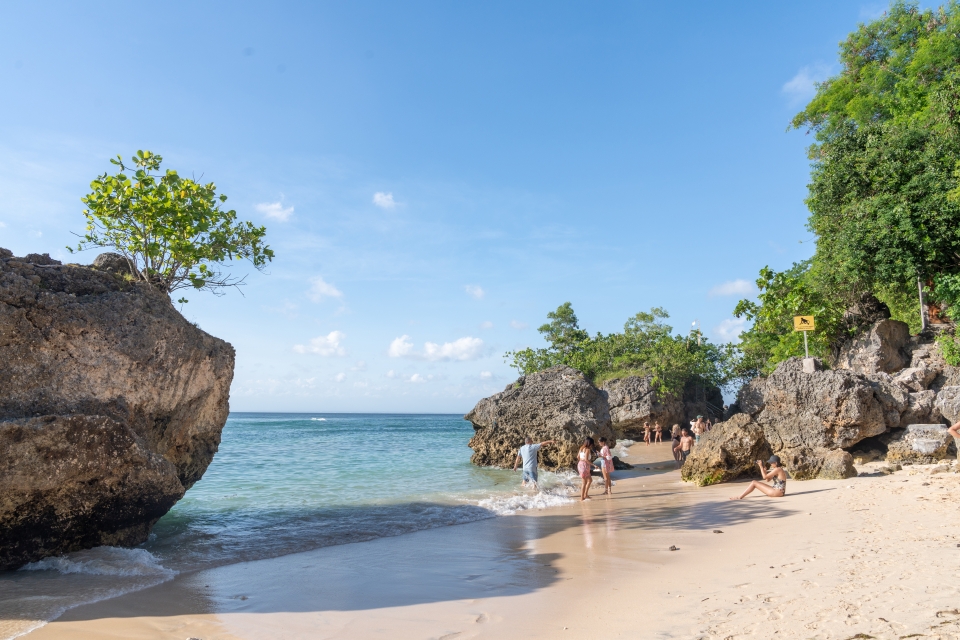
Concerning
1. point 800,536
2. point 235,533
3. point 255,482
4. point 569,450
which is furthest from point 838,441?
point 255,482

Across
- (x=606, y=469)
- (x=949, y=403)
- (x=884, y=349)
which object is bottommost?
(x=606, y=469)

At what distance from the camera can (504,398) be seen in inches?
762

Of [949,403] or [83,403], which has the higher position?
[83,403]

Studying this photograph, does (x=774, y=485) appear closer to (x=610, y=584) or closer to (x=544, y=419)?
(x=610, y=584)

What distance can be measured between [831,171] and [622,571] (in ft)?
58.9

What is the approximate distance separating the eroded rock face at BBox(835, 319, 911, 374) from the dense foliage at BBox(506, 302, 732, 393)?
1086cm

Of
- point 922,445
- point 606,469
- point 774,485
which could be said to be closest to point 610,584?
point 774,485

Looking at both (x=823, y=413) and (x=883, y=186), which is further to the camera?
(x=883, y=186)

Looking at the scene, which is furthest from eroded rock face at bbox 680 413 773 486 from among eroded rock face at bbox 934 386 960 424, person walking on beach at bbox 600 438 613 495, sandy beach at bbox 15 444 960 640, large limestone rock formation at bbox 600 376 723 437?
large limestone rock formation at bbox 600 376 723 437

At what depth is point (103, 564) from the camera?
271 inches

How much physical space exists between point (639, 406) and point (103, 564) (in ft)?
83.6

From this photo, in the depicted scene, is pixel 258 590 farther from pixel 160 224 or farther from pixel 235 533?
pixel 160 224

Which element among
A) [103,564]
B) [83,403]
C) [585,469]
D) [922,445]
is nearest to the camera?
[103,564]

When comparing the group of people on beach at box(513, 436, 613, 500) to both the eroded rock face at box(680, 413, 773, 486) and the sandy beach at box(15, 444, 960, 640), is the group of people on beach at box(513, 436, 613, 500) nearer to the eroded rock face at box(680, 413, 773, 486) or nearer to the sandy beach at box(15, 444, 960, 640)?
the eroded rock face at box(680, 413, 773, 486)
